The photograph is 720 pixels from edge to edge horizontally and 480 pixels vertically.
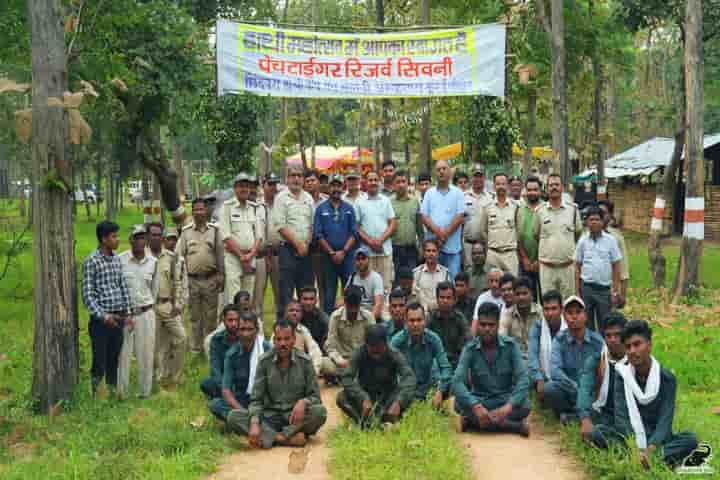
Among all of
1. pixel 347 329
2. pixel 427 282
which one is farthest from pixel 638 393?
pixel 427 282

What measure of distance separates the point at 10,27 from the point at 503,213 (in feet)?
25.2

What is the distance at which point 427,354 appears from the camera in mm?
7539

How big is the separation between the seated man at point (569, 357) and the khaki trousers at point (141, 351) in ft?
12.0

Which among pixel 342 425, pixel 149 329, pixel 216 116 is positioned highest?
pixel 216 116

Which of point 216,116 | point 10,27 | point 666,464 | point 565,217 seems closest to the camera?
point 666,464

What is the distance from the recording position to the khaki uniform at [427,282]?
8.95m

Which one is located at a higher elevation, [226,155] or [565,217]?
[226,155]

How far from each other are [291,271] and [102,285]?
2.76 m

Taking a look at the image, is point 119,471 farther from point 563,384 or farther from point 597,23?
point 597,23

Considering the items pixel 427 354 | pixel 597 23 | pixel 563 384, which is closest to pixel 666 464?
pixel 563 384

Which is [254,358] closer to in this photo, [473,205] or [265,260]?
[265,260]

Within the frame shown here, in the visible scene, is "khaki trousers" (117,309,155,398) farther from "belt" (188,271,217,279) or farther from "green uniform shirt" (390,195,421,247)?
"green uniform shirt" (390,195,421,247)

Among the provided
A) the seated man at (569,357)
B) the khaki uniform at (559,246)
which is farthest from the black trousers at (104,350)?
the khaki uniform at (559,246)

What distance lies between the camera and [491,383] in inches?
277
